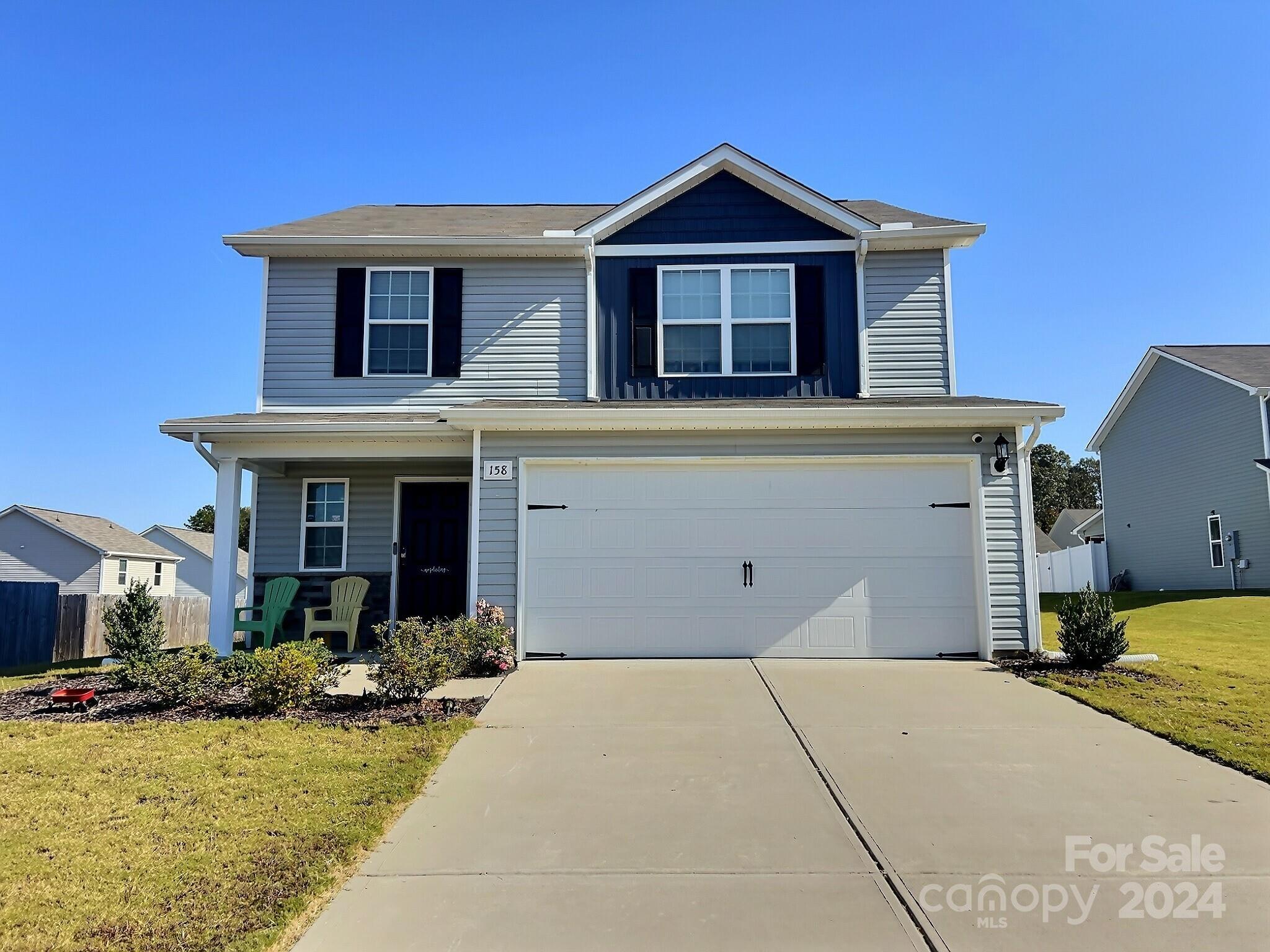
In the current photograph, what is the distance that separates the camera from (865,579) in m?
8.93

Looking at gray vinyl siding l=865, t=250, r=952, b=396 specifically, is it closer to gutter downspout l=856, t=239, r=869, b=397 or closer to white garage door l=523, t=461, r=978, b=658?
gutter downspout l=856, t=239, r=869, b=397

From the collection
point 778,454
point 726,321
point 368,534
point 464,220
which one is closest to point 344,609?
point 368,534

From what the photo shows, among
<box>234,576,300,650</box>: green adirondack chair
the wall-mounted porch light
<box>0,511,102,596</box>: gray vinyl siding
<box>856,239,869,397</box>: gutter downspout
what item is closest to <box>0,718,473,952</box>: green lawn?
<box>234,576,300,650</box>: green adirondack chair

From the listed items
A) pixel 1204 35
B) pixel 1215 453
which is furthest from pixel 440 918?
pixel 1215 453

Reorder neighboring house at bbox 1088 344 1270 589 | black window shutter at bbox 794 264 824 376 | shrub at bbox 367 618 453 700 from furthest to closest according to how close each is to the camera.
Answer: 1. neighboring house at bbox 1088 344 1270 589
2. black window shutter at bbox 794 264 824 376
3. shrub at bbox 367 618 453 700

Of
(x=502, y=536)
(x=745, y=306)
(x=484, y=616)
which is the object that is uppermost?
(x=745, y=306)

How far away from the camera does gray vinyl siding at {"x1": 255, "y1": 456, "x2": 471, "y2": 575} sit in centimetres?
1108

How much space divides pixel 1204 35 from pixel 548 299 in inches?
324

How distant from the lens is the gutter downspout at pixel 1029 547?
8852 millimetres

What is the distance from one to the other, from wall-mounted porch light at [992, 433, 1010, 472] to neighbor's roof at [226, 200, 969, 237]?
10.6 ft

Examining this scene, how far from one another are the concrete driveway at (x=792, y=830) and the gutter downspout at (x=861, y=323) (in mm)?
4658

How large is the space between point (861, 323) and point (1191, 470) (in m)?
15.5

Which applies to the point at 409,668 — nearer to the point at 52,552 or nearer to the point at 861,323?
the point at 861,323

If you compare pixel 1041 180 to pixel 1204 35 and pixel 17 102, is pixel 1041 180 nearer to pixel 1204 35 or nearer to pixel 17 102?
pixel 1204 35
